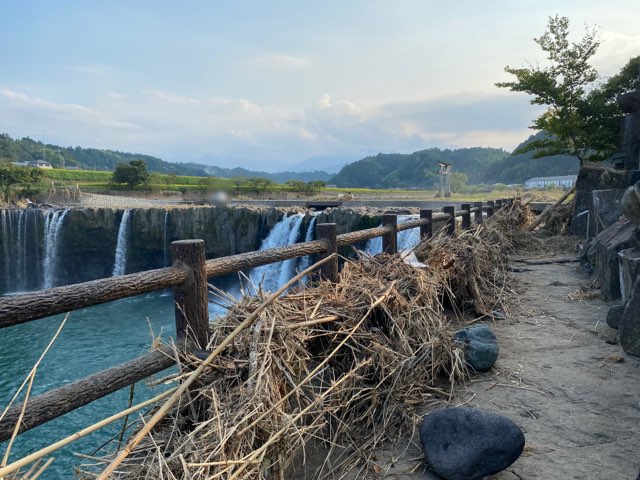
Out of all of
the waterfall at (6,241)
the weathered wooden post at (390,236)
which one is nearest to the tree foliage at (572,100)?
the weathered wooden post at (390,236)

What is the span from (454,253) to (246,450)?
Result: 3.60 metres

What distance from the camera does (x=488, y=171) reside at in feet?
271

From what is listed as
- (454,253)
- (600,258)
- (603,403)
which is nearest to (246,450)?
(603,403)

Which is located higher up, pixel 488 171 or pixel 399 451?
pixel 488 171

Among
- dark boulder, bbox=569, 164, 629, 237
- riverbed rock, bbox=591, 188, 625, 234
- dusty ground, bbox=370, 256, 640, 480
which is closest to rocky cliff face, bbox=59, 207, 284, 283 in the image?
dark boulder, bbox=569, 164, 629, 237

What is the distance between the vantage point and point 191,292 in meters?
2.38

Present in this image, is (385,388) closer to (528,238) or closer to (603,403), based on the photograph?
(603,403)

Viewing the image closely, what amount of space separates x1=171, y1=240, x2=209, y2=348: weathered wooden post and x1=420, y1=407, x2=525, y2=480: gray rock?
1.32m

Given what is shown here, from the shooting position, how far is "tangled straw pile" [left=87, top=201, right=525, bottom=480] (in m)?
1.80

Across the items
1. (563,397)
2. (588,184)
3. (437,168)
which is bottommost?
(563,397)

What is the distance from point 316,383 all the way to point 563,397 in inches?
62.7

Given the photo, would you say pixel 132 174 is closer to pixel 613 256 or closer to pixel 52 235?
pixel 52 235

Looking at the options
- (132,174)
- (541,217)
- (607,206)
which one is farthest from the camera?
(132,174)

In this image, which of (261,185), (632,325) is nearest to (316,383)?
(632,325)
